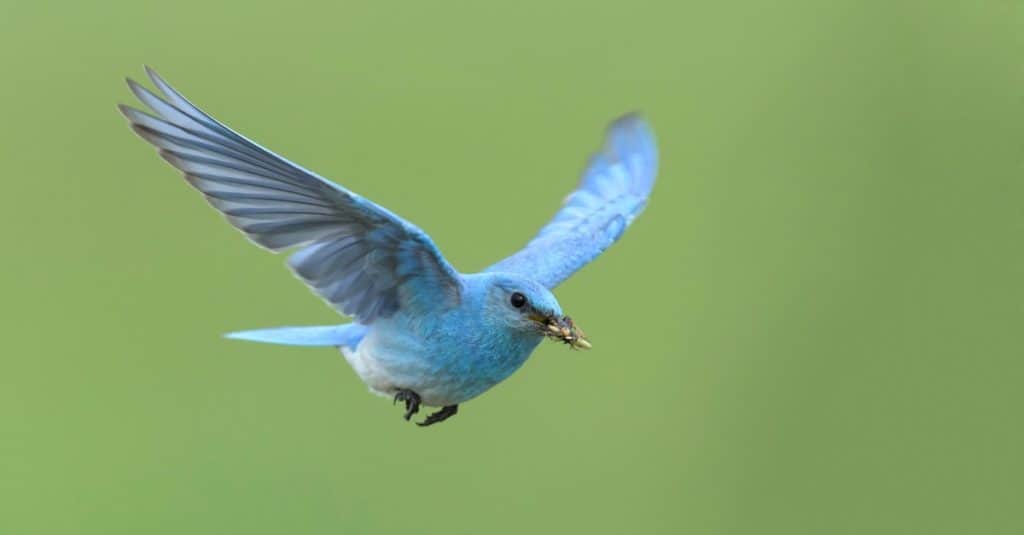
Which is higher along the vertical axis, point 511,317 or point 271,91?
point 271,91

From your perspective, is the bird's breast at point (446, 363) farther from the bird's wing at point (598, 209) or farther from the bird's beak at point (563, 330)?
the bird's wing at point (598, 209)

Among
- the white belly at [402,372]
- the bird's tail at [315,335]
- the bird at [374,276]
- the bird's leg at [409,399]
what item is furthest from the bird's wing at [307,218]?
the bird's tail at [315,335]

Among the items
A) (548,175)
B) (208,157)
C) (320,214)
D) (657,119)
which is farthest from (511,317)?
(657,119)

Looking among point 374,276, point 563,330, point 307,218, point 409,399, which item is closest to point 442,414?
point 409,399

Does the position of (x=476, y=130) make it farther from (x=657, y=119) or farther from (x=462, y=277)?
(x=462, y=277)

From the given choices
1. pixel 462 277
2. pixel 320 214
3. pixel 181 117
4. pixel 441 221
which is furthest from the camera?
pixel 441 221

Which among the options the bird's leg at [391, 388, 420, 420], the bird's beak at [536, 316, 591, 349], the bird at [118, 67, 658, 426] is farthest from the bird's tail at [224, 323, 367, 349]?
the bird's beak at [536, 316, 591, 349]

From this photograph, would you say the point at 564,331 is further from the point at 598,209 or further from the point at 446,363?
the point at 598,209

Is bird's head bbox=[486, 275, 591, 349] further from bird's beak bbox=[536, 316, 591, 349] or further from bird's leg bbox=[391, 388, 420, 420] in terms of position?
bird's leg bbox=[391, 388, 420, 420]
